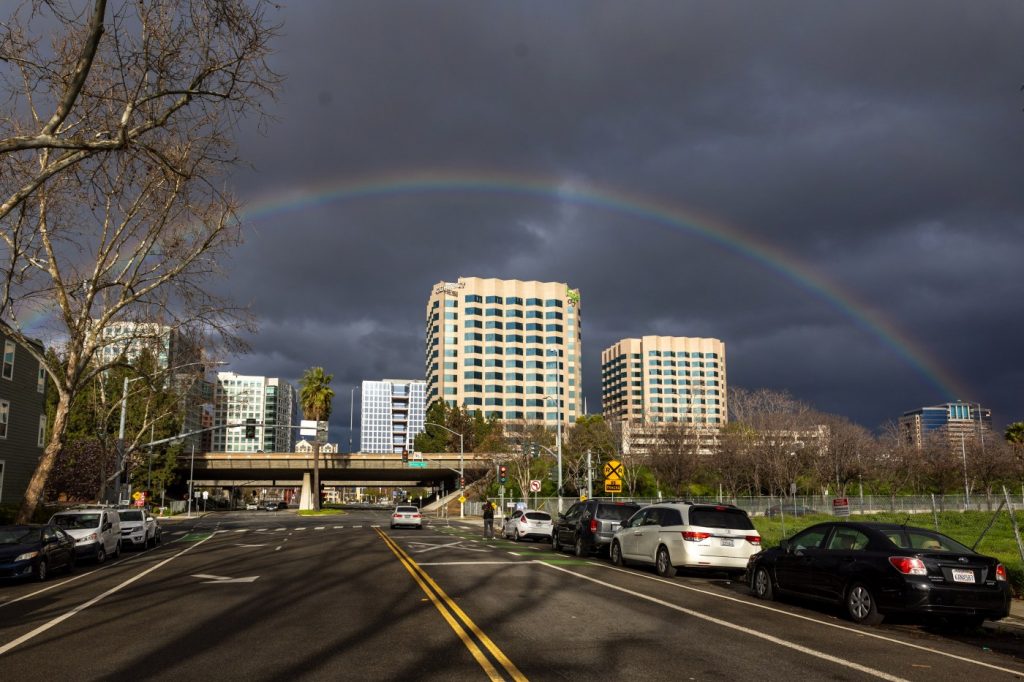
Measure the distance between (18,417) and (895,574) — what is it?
45.9 metres

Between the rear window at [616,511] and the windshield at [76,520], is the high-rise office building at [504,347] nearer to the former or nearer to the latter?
the rear window at [616,511]

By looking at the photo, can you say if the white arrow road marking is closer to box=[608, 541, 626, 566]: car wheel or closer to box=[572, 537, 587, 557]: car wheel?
box=[608, 541, 626, 566]: car wheel

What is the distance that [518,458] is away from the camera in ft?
240

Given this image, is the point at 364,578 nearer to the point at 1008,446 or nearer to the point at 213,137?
the point at 213,137

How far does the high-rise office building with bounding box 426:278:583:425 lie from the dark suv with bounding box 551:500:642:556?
113 m

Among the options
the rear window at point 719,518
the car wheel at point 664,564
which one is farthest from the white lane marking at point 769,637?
the rear window at point 719,518

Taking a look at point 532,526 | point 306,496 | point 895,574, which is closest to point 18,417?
point 532,526

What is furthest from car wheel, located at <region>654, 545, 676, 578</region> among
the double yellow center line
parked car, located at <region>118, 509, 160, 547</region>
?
parked car, located at <region>118, 509, 160, 547</region>

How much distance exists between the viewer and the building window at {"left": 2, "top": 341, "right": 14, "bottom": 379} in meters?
41.8

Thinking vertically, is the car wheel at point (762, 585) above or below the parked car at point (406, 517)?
above

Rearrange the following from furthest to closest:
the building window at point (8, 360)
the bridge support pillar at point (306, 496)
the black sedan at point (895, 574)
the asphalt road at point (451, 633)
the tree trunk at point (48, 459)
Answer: the bridge support pillar at point (306, 496) < the building window at point (8, 360) < the tree trunk at point (48, 459) < the black sedan at point (895, 574) < the asphalt road at point (451, 633)

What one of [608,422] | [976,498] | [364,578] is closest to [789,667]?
[364,578]

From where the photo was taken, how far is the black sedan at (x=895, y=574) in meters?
10.9

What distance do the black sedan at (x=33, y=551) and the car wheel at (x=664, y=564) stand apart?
44.9 ft
